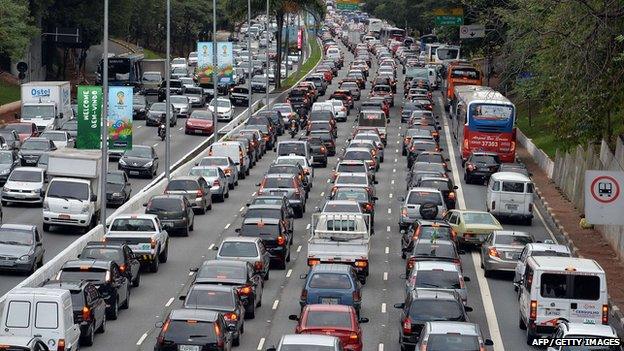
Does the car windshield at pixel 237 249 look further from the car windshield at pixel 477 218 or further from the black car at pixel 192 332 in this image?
the car windshield at pixel 477 218

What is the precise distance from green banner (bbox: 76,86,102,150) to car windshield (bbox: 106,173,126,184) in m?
3.11

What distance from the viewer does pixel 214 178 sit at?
5634 centimetres

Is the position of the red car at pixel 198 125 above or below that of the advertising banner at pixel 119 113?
below

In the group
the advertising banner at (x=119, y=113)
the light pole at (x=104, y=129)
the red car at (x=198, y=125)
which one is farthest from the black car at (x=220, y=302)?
the red car at (x=198, y=125)

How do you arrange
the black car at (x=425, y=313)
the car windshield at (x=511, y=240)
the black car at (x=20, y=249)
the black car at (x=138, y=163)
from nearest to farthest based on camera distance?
the black car at (x=425, y=313) → the black car at (x=20, y=249) → the car windshield at (x=511, y=240) → the black car at (x=138, y=163)

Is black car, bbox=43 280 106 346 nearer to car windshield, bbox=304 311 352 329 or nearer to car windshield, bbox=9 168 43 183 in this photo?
car windshield, bbox=304 311 352 329

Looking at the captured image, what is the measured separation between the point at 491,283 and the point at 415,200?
8.52m

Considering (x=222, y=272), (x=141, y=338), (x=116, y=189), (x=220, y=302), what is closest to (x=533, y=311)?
(x=220, y=302)

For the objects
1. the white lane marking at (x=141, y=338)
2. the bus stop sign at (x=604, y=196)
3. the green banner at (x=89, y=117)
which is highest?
the bus stop sign at (x=604, y=196)

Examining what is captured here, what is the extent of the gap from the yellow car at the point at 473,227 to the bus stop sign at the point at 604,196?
1614 centimetres

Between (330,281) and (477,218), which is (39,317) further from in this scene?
(477,218)

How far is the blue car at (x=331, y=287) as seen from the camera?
33750 millimetres

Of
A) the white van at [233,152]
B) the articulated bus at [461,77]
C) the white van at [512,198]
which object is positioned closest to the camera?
the white van at [512,198]

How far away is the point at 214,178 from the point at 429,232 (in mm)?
15219
